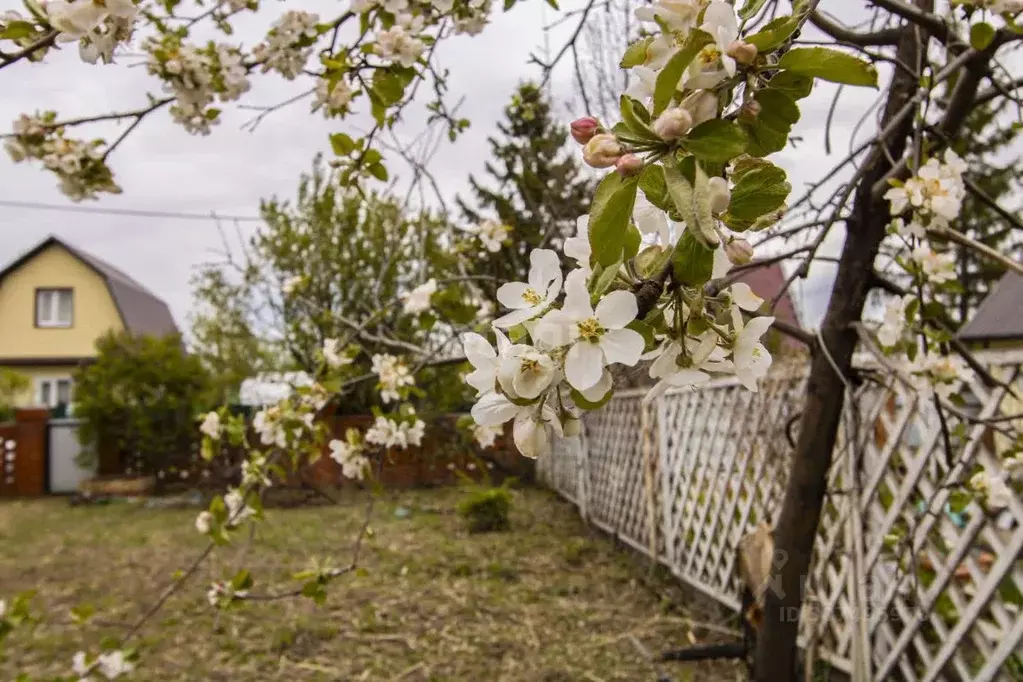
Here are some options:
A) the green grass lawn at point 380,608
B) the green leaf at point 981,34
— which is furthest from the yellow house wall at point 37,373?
the green leaf at point 981,34

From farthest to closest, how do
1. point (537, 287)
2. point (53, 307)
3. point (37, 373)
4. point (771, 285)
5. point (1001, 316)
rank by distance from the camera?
point (37, 373), point (53, 307), point (1001, 316), point (771, 285), point (537, 287)

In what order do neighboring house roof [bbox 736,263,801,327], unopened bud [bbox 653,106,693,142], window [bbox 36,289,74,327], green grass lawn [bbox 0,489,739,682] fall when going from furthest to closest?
window [bbox 36,289,74,327] → green grass lawn [bbox 0,489,739,682] → neighboring house roof [bbox 736,263,801,327] → unopened bud [bbox 653,106,693,142]

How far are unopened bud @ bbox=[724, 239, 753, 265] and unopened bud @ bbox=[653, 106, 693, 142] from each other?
0.26ft

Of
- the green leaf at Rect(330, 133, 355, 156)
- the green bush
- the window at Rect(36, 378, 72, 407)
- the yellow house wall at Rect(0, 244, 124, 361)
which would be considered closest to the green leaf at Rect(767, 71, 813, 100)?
Answer: the green leaf at Rect(330, 133, 355, 156)

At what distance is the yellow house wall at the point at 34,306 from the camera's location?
1239 centimetres

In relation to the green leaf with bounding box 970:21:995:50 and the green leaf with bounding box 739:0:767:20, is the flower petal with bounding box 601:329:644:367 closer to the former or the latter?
the green leaf with bounding box 739:0:767:20

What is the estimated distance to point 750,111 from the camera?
1.12ft

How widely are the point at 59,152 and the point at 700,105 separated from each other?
4.39 feet

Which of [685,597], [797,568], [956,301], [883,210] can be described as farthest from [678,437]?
[956,301]

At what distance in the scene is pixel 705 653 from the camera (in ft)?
7.70

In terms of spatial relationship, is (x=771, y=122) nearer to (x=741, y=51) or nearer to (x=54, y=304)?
(x=741, y=51)

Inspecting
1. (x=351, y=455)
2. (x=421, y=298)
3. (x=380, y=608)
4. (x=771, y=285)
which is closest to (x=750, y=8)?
(x=421, y=298)

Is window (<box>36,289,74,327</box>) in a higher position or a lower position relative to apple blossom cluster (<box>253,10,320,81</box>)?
higher

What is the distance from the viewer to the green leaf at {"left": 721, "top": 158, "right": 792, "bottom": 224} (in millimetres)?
352
